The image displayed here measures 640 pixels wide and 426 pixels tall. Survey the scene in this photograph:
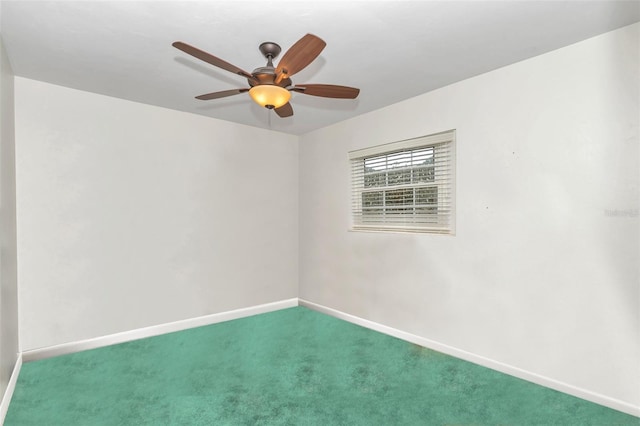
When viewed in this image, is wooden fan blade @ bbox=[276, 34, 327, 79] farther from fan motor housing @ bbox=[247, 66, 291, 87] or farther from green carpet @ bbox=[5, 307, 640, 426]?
green carpet @ bbox=[5, 307, 640, 426]

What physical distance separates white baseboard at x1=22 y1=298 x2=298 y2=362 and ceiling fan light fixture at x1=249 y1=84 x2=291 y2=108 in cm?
273

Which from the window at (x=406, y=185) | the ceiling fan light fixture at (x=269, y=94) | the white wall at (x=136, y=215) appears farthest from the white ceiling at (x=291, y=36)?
the window at (x=406, y=185)

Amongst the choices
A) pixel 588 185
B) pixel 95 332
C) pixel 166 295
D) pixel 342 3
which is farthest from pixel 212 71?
pixel 588 185

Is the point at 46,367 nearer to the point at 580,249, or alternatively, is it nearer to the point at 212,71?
the point at 212,71

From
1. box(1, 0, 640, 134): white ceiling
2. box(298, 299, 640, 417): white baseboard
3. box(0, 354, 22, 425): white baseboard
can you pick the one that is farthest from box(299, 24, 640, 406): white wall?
box(0, 354, 22, 425): white baseboard

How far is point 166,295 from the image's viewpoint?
12.1 ft

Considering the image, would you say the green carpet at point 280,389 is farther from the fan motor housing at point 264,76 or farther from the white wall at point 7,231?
the fan motor housing at point 264,76

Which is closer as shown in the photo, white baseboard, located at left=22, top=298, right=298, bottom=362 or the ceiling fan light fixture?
the ceiling fan light fixture

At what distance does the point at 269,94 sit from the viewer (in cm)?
206

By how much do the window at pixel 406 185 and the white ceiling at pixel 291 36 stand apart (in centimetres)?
61

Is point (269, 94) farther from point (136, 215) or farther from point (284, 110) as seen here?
point (136, 215)

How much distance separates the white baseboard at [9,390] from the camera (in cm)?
208

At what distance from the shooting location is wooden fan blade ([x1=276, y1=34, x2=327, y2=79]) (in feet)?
5.56

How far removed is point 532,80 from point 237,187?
3.14 m
